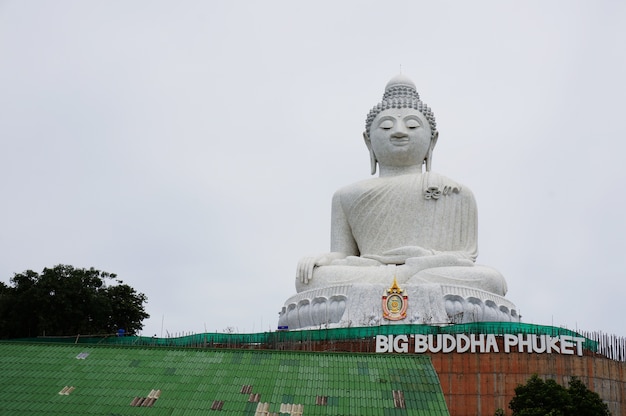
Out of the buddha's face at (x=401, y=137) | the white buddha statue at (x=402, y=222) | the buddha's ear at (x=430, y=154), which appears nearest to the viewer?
the white buddha statue at (x=402, y=222)

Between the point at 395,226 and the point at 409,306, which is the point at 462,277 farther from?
the point at 395,226

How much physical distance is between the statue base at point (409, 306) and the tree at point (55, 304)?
8851mm

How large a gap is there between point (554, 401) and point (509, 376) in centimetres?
236

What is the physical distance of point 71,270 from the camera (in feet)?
93.6

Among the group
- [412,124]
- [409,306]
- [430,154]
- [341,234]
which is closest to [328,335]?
[409,306]

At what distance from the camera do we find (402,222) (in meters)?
25.1

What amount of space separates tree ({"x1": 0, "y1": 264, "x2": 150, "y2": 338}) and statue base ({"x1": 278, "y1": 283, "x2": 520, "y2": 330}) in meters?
8.85

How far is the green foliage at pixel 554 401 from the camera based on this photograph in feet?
50.7

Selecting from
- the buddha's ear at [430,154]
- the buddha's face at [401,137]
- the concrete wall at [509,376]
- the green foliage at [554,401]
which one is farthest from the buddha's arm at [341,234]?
the green foliage at [554,401]

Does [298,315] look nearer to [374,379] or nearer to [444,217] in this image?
[444,217]

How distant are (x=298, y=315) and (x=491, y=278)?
5093 millimetres

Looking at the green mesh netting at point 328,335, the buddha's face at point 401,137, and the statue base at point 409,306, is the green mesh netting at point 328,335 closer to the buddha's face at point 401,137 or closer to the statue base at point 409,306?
the statue base at point 409,306

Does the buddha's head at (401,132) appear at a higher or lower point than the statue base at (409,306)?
higher

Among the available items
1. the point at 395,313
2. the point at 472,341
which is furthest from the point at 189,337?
the point at 472,341
